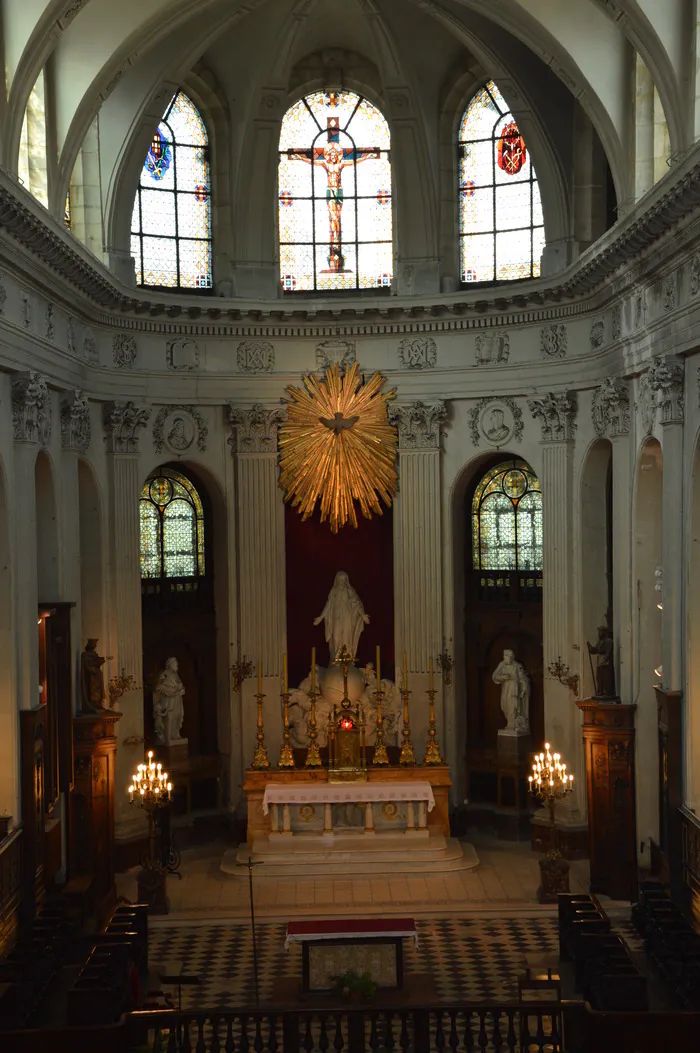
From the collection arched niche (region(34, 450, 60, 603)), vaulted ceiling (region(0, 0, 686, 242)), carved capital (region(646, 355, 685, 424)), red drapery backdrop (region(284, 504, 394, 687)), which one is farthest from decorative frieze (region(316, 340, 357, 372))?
carved capital (region(646, 355, 685, 424))

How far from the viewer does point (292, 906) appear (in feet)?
69.3

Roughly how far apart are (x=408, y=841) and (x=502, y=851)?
202 cm

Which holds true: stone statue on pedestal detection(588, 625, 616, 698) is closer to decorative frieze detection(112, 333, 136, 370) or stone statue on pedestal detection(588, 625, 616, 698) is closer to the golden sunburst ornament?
the golden sunburst ornament

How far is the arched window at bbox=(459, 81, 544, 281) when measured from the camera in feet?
82.9

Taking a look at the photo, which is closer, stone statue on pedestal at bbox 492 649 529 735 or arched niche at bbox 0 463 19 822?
arched niche at bbox 0 463 19 822

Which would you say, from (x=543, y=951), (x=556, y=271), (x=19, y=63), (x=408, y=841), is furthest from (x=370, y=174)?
(x=543, y=951)

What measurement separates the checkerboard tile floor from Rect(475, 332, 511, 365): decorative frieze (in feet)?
31.6

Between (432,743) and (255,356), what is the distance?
7476 millimetres

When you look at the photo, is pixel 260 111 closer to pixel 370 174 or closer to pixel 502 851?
pixel 370 174

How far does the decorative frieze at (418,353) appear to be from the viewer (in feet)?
82.8

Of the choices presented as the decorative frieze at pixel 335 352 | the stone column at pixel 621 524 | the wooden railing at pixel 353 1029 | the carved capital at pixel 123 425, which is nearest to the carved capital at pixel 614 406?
the stone column at pixel 621 524

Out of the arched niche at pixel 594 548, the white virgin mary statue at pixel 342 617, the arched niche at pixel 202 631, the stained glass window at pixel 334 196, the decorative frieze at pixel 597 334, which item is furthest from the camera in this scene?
the stained glass window at pixel 334 196

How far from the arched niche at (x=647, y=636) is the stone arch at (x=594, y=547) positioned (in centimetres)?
235

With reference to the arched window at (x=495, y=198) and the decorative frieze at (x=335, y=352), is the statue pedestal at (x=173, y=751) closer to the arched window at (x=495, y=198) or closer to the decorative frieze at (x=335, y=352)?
the decorative frieze at (x=335, y=352)
